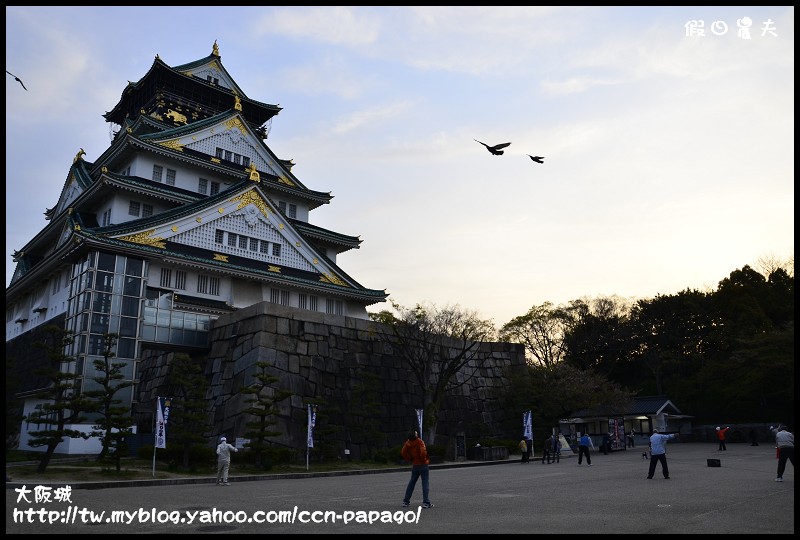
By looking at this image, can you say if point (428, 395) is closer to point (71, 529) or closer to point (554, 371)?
point (554, 371)

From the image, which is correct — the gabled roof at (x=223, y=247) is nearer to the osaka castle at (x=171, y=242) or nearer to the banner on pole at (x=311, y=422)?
the osaka castle at (x=171, y=242)

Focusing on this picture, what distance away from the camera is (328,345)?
106 feet

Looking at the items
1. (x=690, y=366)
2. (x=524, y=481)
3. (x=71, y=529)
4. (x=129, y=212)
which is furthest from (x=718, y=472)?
(x=690, y=366)

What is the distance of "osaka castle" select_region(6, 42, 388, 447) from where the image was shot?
30938 mm

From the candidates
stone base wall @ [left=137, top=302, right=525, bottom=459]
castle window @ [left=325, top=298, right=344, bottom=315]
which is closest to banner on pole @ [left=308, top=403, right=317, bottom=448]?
stone base wall @ [left=137, top=302, right=525, bottom=459]

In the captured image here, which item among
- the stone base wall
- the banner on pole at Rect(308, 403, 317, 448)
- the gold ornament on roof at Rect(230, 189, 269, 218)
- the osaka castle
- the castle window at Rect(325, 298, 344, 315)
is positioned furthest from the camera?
the castle window at Rect(325, 298, 344, 315)

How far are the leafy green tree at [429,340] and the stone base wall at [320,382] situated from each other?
1.10 meters

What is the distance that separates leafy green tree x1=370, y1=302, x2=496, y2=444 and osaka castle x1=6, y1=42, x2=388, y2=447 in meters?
6.55

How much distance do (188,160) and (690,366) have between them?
4506 cm

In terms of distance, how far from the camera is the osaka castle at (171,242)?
30938mm

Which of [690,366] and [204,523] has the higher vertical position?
[690,366]

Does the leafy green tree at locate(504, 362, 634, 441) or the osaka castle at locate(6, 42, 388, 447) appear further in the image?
the leafy green tree at locate(504, 362, 634, 441)

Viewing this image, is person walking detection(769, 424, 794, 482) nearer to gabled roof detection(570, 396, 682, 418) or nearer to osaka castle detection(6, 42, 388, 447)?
osaka castle detection(6, 42, 388, 447)

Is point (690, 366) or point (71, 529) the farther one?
point (690, 366)
